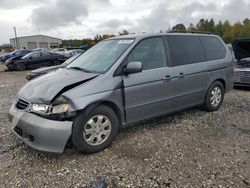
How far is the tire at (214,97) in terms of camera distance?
17.0ft

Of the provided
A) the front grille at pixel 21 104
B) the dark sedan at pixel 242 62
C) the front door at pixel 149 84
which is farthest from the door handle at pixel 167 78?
the dark sedan at pixel 242 62

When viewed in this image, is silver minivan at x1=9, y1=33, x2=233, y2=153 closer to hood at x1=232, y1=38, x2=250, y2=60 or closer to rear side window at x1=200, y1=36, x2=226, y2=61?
rear side window at x1=200, y1=36, x2=226, y2=61

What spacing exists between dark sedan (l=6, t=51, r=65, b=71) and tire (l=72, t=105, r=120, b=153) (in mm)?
15948

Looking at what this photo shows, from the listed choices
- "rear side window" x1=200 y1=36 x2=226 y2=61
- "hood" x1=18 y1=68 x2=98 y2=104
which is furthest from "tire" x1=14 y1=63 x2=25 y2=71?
"rear side window" x1=200 y1=36 x2=226 y2=61

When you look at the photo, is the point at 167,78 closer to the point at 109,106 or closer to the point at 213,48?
the point at 109,106

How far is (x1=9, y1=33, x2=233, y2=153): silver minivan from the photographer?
3.15 meters

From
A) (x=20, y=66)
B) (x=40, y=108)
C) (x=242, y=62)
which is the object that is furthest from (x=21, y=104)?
(x=20, y=66)

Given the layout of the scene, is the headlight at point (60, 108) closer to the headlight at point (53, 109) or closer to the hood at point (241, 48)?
the headlight at point (53, 109)

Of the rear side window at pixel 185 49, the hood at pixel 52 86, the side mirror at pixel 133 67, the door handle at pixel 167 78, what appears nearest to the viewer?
the hood at pixel 52 86

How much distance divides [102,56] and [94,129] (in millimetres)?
1314

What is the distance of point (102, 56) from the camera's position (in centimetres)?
410

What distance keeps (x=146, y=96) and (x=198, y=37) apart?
206 cm

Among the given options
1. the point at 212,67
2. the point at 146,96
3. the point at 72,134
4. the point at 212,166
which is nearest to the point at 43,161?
the point at 72,134

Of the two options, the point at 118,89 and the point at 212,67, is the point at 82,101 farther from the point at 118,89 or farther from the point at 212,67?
the point at 212,67
